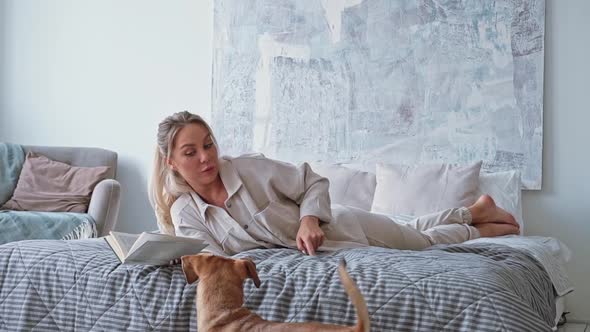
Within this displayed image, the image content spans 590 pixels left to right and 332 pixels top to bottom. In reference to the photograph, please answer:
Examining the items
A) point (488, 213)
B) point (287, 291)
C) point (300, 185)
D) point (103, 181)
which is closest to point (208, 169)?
point (300, 185)

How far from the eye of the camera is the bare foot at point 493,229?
11.0 feet

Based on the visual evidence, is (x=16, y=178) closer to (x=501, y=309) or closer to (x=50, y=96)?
(x=50, y=96)

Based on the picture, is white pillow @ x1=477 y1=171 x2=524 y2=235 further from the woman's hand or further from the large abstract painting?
the woman's hand

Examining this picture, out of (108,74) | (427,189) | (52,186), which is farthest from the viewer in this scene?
(108,74)

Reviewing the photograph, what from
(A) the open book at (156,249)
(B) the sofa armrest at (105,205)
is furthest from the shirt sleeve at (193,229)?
(B) the sofa armrest at (105,205)

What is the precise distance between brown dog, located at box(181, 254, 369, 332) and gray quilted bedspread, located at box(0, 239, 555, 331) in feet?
0.52

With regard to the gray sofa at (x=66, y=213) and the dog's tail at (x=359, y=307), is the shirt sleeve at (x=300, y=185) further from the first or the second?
the gray sofa at (x=66, y=213)

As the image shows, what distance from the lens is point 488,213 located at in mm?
3414

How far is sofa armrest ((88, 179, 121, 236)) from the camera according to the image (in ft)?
14.1

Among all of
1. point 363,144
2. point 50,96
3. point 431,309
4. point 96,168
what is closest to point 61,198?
point 96,168

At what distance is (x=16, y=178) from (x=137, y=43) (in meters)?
1.09

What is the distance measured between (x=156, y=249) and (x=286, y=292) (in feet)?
1.21

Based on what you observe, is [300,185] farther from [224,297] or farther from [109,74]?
[109,74]

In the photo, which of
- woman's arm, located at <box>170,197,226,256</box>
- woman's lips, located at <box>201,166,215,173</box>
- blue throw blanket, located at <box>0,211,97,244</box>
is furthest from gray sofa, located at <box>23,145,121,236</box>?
woman's lips, located at <box>201,166,215,173</box>
